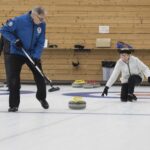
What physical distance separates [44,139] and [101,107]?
3.60m

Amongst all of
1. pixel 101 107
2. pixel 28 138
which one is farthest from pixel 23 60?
pixel 28 138

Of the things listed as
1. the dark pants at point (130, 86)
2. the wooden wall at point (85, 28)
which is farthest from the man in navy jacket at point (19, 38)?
the wooden wall at point (85, 28)

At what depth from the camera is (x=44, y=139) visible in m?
4.59

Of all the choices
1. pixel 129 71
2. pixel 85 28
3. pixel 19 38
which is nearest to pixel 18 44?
pixel 19 38

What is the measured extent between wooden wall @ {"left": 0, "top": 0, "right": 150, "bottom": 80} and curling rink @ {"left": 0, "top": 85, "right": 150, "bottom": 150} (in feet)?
28.5

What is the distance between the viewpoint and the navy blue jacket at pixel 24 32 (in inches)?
287

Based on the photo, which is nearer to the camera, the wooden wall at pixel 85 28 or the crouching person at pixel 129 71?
the crouching person at pixel 129 71

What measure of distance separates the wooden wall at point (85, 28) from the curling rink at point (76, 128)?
8.70 metres

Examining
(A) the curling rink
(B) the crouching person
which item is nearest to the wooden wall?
(B) the crouching person

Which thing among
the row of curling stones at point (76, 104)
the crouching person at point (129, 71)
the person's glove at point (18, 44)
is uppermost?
the person's glove at point (18, 44)

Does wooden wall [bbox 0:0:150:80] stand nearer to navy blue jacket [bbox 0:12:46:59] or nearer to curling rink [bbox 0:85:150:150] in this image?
curling rink [bbox 0:85:150:150]

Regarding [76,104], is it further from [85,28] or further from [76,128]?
[85,28]

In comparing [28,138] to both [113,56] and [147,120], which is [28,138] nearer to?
[147,120]

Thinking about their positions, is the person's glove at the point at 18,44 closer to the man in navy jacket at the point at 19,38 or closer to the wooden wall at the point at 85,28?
the man in navy jacket at the point at 19,38
